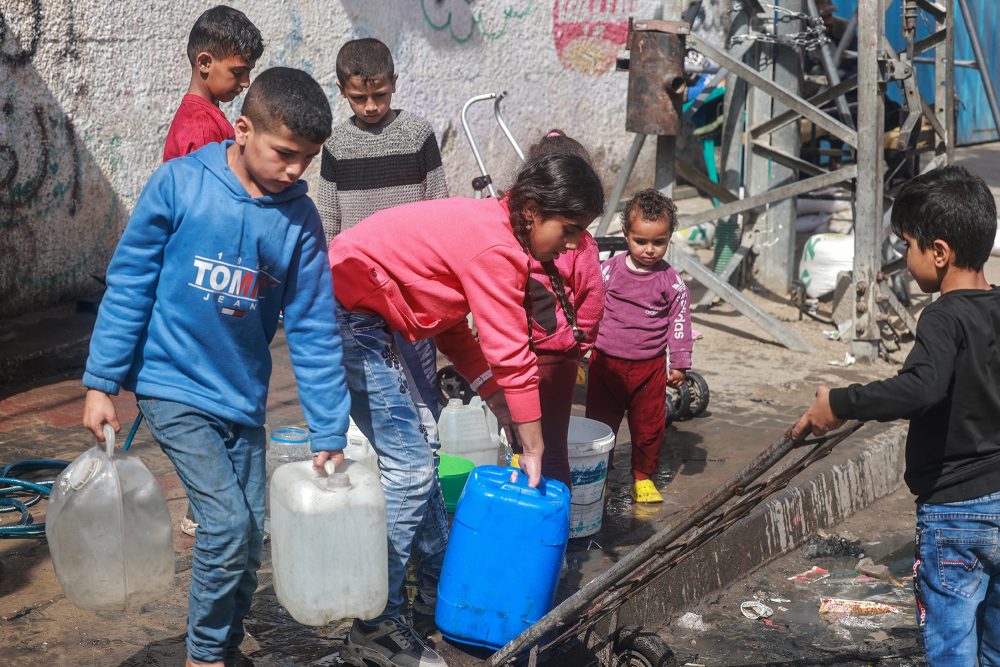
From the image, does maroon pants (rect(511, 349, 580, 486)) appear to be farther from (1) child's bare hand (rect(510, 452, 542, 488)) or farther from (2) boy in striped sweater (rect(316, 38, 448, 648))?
(2) boy in striped sweater (rect(316, 38, 448, 648))

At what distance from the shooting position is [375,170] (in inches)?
191

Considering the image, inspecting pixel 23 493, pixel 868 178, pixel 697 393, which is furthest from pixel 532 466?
pixel 868 178

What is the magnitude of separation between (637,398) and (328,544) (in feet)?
6.97

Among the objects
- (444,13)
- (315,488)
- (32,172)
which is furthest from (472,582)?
(444,13)

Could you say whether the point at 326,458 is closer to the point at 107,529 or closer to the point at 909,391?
the point at 107,529

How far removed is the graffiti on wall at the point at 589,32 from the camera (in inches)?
430

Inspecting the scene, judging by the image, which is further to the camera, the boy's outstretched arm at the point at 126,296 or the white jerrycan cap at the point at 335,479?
the white jerrycan cap at the point at 335,479

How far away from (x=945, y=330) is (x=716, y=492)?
693 mm

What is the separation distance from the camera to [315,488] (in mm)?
3092

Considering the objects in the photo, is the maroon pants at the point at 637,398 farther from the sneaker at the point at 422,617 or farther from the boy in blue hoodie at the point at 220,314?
the boy in blue hoodie at the point at 220,314

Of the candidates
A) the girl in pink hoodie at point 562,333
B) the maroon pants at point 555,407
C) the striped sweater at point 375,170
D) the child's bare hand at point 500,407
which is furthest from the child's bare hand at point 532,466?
the striped sweater at point 375,170

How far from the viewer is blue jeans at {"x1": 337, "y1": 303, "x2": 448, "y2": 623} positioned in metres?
3.39

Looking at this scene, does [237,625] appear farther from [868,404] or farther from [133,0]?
[133,0]

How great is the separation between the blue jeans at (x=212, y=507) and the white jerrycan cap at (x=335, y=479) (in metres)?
0.22
